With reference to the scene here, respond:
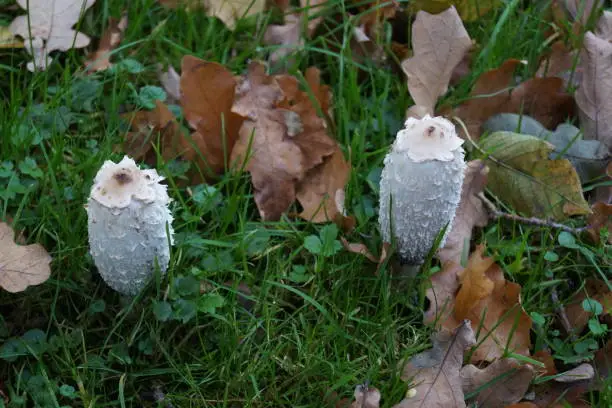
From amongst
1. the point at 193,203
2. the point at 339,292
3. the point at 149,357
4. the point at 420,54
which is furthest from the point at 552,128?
the point at 149,357

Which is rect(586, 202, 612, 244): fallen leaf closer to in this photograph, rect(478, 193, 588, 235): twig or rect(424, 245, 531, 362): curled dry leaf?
rect(478, 193, 588, 235): twig

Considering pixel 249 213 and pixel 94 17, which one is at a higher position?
pixel 94 17

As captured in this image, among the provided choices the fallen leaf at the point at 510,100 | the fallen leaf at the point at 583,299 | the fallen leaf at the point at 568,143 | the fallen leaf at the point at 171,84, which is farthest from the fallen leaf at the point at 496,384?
the fallen leaf at the point at 171,84

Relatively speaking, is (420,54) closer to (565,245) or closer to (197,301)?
(565,245)

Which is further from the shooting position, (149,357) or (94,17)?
(94,17)

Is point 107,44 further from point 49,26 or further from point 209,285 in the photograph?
point 209,285

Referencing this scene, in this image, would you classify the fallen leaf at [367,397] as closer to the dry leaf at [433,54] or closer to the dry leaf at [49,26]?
the dry leaf at [433,54]
